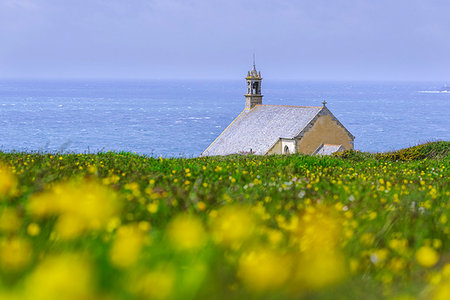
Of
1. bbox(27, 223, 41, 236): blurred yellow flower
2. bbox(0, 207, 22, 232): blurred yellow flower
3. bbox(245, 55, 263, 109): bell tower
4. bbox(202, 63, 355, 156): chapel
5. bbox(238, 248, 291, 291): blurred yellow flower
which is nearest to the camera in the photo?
bbox(238, 248, 291, 291): blurred yellow flower

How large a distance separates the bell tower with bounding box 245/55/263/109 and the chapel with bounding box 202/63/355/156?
1154 millimetres

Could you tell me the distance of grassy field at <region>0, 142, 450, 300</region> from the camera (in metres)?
2.89

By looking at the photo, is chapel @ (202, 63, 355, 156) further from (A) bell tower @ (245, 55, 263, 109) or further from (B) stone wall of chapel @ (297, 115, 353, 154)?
(A) bell tower @ (245, 55, 263, 109)

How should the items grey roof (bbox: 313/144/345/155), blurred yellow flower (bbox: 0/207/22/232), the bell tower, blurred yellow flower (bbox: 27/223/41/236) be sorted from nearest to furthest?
blurred yellow flower (bbox: 27/223/41/236) → blurred yellow flower (bbox: 0/207/22/232) → grey roof (bbox: 313/144/345/155) → the bell tower

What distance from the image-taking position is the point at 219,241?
162 inches

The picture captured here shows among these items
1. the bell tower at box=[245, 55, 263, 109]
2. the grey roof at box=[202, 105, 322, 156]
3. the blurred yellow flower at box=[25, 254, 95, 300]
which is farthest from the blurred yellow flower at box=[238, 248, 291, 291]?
the bell tower at box=[245, 55, 263, 109]

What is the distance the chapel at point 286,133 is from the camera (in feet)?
169

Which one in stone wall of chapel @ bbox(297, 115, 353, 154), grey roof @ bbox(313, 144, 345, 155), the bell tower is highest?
the bell tower


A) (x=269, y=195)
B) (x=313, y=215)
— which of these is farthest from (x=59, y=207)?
(x=269, y=195)

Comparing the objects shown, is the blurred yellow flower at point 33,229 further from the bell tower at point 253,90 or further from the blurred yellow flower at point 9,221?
the bell tower at point 253,90

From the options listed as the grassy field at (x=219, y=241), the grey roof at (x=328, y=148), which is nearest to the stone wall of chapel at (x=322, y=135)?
the grey roof at (x=328, y=148)

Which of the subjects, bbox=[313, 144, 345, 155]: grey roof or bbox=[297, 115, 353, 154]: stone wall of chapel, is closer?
bbox=[313, 144, 345, 155]: grey roof

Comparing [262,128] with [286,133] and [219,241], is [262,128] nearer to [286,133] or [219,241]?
[286,133]

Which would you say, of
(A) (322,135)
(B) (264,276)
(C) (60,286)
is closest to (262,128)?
(A) (322,135)
